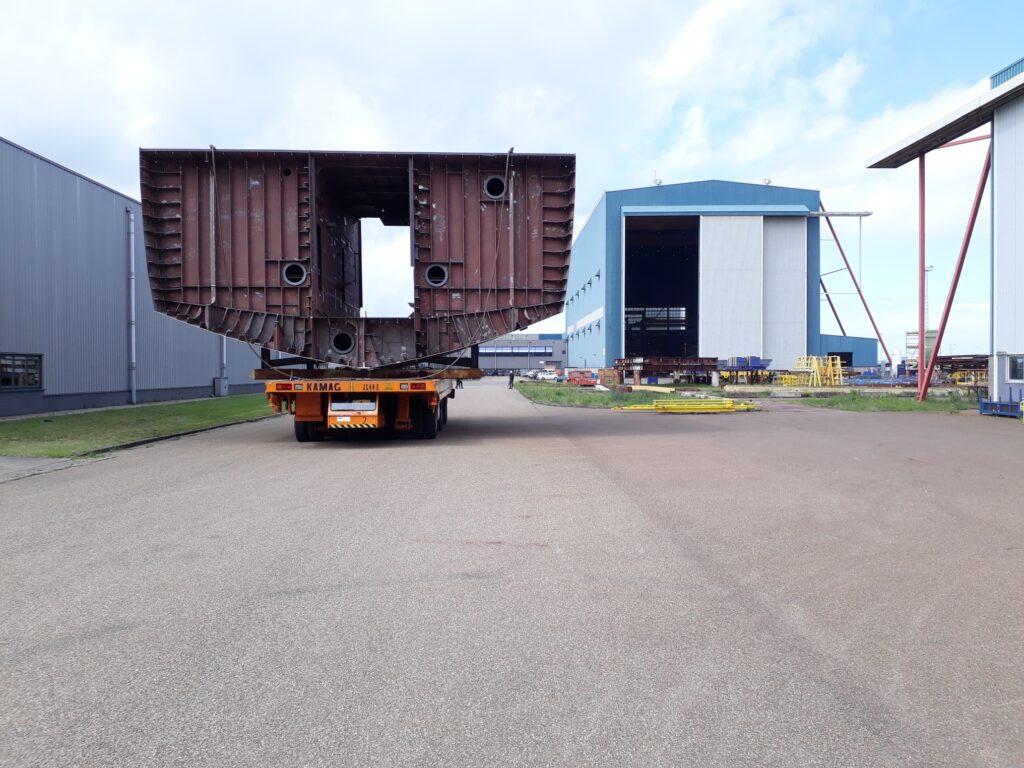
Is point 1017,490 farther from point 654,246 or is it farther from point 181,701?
point 654,246

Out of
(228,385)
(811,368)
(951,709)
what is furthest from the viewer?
(811,368)

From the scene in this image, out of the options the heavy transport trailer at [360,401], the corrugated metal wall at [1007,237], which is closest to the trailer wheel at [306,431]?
the heavy transport trailer at [360,401]

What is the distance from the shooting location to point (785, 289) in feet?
159

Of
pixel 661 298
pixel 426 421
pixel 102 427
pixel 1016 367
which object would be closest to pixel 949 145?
pixel 1016 367

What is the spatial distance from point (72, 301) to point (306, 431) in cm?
1449

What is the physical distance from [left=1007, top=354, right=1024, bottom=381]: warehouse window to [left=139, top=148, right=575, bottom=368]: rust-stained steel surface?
15.2m

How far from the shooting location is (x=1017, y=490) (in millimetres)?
8578

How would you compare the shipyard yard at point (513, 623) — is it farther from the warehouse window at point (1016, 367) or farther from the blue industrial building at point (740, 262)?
the blue industrial building at point (740, 262)

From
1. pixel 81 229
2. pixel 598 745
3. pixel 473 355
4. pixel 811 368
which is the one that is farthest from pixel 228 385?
pixel 598 745

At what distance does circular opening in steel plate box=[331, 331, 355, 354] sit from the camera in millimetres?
13805

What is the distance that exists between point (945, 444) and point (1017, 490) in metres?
5.37

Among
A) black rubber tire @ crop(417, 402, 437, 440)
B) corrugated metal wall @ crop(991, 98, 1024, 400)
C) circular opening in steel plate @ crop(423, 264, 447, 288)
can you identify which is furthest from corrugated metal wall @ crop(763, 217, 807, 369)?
circular opening in steel plate @ crop(423, 264, 447, 288)

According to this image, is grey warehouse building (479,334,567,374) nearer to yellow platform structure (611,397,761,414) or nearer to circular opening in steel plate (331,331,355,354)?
yellow platform structure (611,397,761,414)

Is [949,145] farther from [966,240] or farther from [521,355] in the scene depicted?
[521,355]
